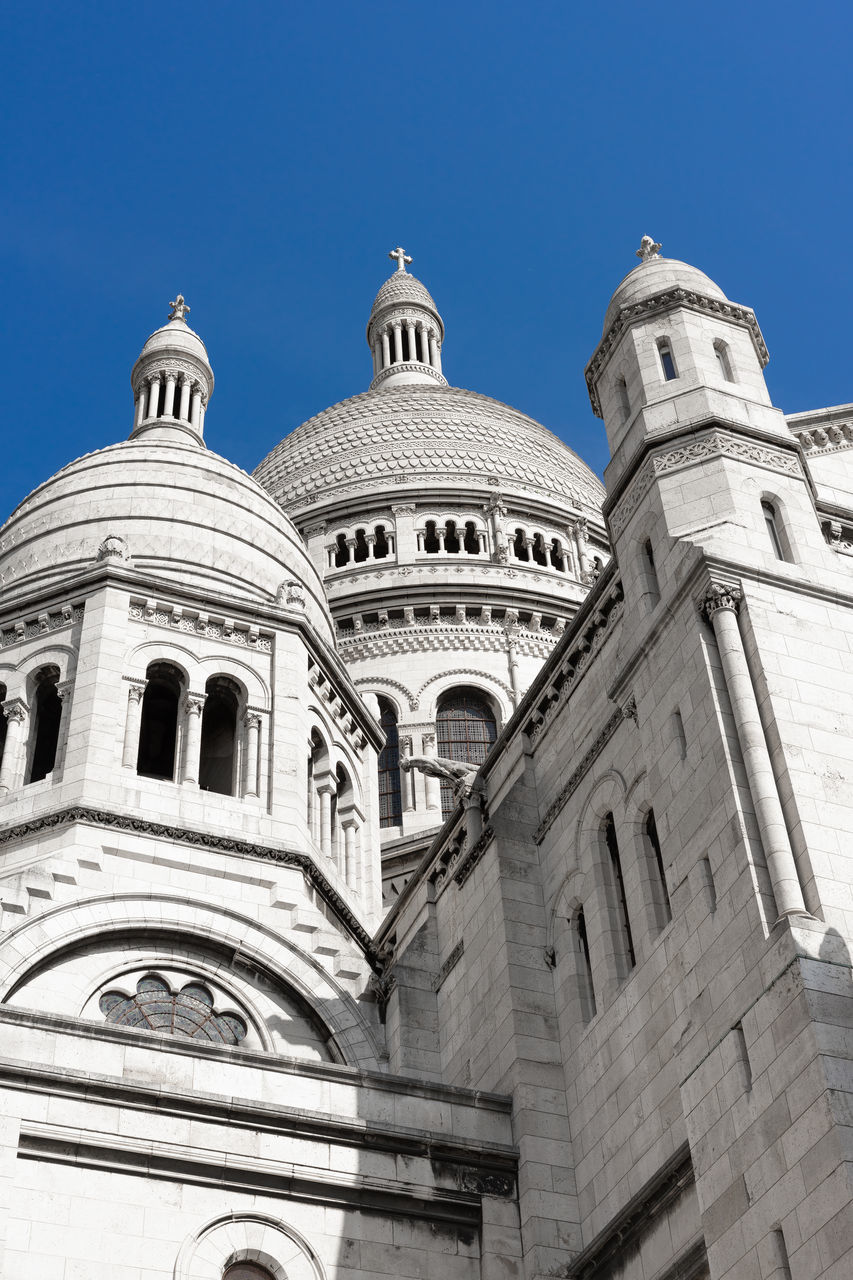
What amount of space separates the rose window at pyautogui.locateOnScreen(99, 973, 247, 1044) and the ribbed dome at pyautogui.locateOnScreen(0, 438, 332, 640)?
27.5ft

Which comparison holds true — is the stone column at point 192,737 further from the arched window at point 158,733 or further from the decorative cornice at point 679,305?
the decorative cornice at point 679,305

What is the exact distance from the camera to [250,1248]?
1984 cm

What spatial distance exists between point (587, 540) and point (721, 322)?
29.0 meters

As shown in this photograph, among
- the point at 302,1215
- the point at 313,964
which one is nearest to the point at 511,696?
the point at 313,964

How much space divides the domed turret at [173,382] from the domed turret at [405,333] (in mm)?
22136

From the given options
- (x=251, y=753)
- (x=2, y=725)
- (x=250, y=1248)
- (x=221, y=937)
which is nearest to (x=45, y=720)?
(x=2, y=725)

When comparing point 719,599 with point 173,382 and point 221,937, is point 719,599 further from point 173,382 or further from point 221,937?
point 173,382

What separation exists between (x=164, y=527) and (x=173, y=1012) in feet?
38.4

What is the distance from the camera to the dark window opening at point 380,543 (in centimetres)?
5212

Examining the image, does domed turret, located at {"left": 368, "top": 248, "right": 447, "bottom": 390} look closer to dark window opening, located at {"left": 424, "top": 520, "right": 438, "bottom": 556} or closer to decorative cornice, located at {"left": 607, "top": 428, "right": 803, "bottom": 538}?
dark window opening, located at {"left": 424, "top": 520, "right": 438, "bottom": 556}

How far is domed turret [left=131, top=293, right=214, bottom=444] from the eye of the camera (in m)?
43.8

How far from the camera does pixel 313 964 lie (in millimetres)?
27203

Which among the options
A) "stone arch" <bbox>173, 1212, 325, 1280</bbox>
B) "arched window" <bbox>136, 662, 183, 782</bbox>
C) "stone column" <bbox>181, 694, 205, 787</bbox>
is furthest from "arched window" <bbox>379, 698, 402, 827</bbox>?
"stone arch" <bbox>173, 1212, 325, 1280</bbox>

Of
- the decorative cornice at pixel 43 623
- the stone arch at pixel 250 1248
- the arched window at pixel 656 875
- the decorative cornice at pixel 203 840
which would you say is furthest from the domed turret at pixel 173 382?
the stone arch at pixel 250 1248
